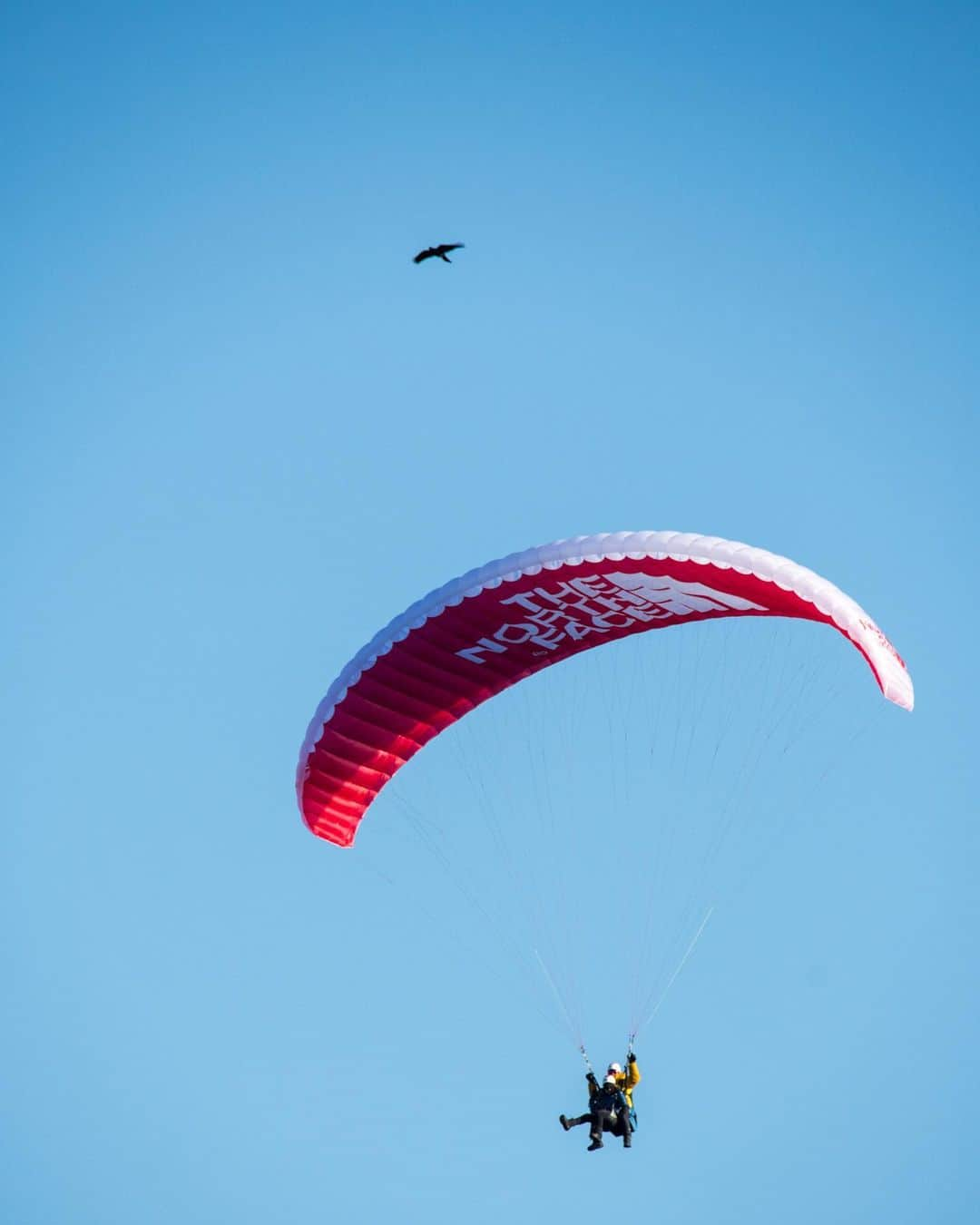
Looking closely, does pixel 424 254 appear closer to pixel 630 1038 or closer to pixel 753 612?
pixel 753 612

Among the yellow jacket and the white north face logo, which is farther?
the yellow jacket

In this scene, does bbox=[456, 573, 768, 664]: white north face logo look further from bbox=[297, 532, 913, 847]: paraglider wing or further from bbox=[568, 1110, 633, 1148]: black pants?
bbox=[568, 1110, 633, 1148]: black pants

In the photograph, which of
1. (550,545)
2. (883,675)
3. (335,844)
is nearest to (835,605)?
(883,675)

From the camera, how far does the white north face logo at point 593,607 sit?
22406 mm

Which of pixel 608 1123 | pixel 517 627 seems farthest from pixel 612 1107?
pixel 517 627

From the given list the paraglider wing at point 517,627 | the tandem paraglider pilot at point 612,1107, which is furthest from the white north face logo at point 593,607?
the tandem paraglider pilot at point 612,1107

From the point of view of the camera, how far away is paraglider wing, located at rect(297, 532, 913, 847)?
21.8 metres

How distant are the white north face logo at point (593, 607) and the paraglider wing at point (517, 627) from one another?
0.02 metres

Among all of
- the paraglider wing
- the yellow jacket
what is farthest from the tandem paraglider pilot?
the paraglider wing

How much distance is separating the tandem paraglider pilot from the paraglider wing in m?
3.78

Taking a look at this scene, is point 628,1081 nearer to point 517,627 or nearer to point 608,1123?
point 608,1123

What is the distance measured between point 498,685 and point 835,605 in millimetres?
3936

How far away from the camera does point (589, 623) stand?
2328cm

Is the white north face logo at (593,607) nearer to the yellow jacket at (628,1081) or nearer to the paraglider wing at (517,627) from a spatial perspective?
the paraglider wing at (517,627)
